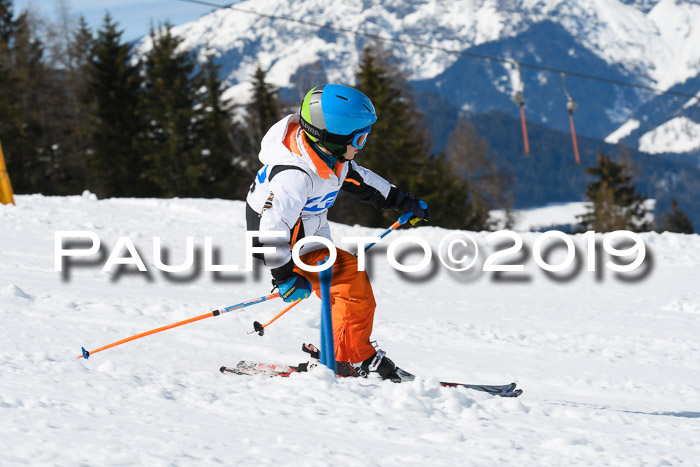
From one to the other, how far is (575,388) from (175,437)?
2894 mm

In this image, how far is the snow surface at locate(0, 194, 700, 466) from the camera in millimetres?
2834

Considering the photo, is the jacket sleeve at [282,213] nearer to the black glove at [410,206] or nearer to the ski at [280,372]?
the ski at [280,372]

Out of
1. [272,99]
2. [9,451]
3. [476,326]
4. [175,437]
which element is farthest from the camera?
[272,99]

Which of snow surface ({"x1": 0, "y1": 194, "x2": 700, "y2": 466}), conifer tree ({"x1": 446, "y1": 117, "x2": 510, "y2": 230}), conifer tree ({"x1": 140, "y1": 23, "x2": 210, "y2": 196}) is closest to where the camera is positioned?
snow surface ({"x1": 0, "y1": 194, "x2": 700, "y2": 466})

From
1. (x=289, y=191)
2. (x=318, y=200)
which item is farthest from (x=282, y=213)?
(x=318, y=200)

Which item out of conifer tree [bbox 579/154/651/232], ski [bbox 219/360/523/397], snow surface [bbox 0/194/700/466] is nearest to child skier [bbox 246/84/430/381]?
ski [bbox 219/360/523/397]

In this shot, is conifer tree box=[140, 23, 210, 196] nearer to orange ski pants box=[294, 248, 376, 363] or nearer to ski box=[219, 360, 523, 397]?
ski box=[219, 360, 523, 397]

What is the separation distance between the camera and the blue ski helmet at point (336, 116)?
382cm

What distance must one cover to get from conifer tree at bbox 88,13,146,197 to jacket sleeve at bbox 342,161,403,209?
32180 millimetres

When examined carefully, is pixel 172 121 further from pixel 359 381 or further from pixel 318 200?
pixel 359 381

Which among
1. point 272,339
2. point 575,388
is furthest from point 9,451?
point 575,388

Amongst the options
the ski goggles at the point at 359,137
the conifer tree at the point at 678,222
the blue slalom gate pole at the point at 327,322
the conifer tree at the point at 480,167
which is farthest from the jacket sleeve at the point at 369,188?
the conifer tree at the point at 678,222

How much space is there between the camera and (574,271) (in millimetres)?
8852

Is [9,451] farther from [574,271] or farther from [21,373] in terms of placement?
[574,271]
